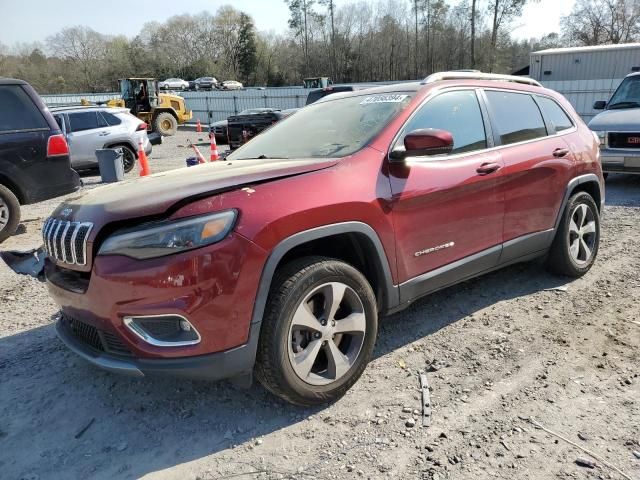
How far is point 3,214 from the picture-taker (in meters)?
6.23

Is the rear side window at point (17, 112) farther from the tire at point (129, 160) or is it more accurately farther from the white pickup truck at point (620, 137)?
the white pickup truck at point (620, 137)

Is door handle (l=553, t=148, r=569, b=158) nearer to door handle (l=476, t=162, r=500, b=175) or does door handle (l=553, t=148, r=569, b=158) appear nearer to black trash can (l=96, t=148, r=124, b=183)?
door handle (l=476, t=162, r=500, b=175)

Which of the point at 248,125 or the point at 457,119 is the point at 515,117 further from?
the point at 248,125

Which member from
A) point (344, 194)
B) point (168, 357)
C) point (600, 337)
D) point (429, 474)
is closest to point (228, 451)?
point (168, 357)

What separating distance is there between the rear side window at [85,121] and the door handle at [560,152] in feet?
36.1

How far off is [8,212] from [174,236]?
5.10m

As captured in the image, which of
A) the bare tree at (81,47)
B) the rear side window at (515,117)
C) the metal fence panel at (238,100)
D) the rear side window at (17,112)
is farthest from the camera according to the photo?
the bare tree at (81,47)

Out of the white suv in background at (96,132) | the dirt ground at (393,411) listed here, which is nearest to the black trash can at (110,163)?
the white suv in background at (96,132)

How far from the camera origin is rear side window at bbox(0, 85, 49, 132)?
20.2 feet

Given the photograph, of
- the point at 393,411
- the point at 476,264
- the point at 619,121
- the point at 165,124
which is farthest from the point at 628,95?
the point at 165,124

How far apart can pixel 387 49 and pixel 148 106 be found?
161 ft

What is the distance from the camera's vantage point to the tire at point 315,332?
8.18ft

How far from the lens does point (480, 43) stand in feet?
169

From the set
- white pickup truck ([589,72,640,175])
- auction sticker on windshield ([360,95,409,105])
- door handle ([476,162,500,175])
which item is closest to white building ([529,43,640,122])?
white pickup truck ([589,72,640,175])
